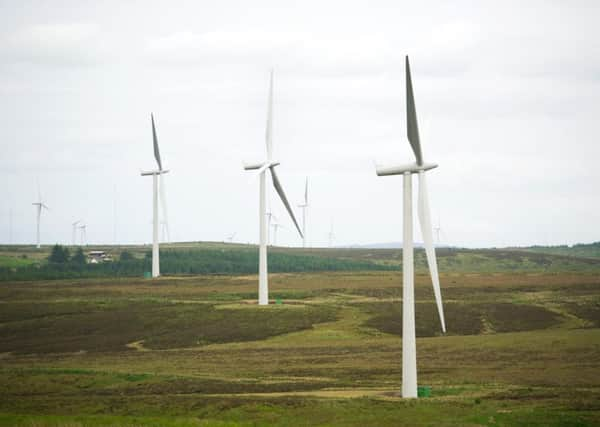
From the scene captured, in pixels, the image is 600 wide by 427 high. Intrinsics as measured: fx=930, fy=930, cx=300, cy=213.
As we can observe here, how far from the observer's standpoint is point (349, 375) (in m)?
53.2

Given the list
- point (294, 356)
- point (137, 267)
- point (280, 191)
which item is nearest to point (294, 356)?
point (294, 356)

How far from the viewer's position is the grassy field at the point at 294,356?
39844mm

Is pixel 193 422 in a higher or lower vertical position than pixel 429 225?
lower

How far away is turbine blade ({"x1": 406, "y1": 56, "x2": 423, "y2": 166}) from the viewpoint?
1572 inches

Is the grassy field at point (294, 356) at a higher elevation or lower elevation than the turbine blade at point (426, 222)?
lower

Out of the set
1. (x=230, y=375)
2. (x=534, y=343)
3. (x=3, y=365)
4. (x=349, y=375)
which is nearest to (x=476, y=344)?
(x=534, y=343)


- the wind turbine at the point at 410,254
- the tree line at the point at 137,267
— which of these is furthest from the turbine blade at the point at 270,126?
the tree line at the point at 137,267

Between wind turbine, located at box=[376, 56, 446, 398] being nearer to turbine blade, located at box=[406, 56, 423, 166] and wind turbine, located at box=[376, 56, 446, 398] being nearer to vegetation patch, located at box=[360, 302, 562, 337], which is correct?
turbine blade, located at box=[406, 56, 423, 166]

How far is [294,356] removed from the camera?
63.9m

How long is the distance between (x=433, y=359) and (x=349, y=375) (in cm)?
846

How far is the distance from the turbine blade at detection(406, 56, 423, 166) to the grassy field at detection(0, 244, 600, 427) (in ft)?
36.8

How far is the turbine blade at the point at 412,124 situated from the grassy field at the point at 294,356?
36.8ft

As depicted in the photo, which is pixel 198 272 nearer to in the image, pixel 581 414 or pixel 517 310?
pixel 517 310

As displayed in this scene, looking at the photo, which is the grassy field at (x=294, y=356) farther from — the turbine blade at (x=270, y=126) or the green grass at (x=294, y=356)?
the turbine blade at (x=270, y=126)
